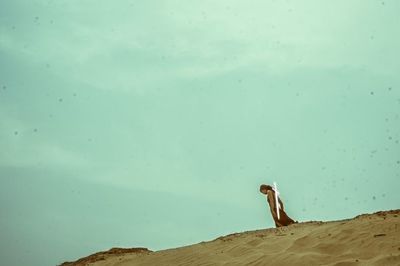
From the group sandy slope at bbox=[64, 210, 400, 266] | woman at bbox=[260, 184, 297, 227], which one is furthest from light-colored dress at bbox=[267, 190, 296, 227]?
sandy slope at bbox=[64, 210, 400, 266]

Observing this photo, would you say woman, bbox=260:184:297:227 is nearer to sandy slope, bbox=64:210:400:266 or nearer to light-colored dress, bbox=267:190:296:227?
light-colored dress, bbox=267:190:296:227

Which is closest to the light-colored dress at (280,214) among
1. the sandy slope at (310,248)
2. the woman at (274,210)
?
the woman at (274,210)

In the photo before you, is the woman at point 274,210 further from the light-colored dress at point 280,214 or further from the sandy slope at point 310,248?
the sandy slope at point 310,248

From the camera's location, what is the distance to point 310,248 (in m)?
6.27

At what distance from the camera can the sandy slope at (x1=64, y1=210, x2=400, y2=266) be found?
5.62 metres

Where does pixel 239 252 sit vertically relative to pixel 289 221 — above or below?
below

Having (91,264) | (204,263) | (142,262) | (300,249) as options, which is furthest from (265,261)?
(91,264)

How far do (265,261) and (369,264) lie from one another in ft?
5.11

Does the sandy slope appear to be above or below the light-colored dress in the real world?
below

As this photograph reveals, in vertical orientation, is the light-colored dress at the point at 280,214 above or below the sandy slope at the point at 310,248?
above

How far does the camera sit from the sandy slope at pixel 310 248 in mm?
5617

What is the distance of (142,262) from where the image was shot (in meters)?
8.19

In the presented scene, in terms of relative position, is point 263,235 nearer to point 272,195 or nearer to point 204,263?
point 204,263

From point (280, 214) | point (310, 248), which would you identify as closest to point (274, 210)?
point (280, 214)
